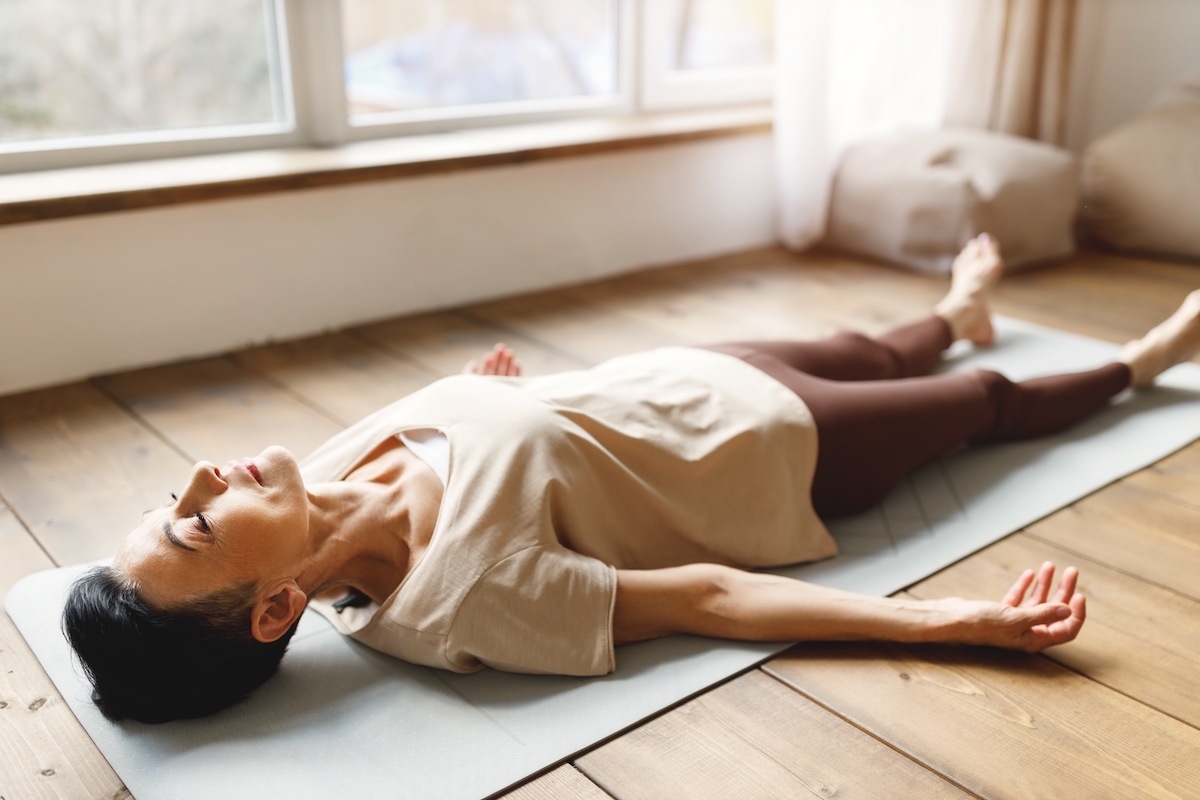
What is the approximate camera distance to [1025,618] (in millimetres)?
1379

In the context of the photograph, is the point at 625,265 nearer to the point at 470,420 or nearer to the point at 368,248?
the point at 368,248

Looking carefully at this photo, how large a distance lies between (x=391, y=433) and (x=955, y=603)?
818mm

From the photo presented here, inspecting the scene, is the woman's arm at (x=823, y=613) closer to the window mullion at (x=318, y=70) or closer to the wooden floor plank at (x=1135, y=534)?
the wooden floor plank at (x=1135, y=534)

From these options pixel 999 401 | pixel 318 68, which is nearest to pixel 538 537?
pixel 999 401

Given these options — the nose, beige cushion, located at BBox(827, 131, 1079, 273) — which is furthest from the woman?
beige cushion, located at BBox(827, 131, 1079, 273)

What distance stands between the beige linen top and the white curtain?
168 centimetres

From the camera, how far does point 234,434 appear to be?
205 centimetres

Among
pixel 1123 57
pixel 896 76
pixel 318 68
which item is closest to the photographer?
pixel 318 68

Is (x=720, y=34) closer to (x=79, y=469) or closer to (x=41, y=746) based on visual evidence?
(x=79, y=469)

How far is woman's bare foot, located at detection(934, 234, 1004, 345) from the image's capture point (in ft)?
7.74

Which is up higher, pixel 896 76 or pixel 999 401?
pixel 896 76

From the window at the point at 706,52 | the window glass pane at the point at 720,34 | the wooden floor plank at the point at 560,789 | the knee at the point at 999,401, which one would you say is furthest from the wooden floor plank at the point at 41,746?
the window glass pane at the point at 720,34

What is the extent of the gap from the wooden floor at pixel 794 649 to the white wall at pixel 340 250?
9 centimetres

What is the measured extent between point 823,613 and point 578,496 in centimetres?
37
